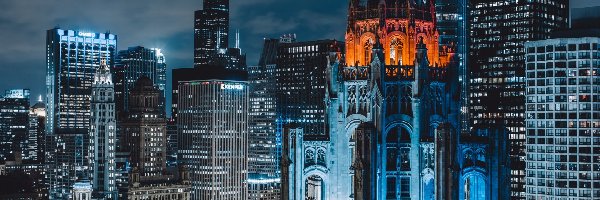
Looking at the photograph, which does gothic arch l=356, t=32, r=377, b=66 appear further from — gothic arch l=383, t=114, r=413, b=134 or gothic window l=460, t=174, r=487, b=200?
gothic window l=460, t=174, r=487, b=200

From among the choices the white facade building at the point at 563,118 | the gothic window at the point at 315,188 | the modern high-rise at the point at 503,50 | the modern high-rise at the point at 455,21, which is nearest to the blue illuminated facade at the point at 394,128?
the gothic window at the point at 315,188

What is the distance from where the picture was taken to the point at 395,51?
138 feet

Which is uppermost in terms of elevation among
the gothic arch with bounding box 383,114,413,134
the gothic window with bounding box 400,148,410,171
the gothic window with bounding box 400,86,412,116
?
the gothic window with bounding box 400,86,412,116

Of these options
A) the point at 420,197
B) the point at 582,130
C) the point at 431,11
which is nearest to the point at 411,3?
the point at 431,11

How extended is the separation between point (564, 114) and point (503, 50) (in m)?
55.8

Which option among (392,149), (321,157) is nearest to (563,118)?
(321,157)

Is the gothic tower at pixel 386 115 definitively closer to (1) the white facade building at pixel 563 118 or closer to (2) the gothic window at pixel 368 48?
(2) the gothic window at pixel 368 48

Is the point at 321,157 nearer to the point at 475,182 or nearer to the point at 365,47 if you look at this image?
the point at 365,47

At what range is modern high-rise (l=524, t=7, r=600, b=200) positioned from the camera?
113 m

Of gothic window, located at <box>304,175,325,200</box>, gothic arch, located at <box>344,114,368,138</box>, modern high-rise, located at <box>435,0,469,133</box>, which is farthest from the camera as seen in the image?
modern high-rise, located at <box>435,0,469,133</box>

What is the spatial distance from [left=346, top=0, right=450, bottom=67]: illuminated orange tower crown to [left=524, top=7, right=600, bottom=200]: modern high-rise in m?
76.2

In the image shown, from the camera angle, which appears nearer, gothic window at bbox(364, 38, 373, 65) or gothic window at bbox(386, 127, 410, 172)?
gothic window at bbox(386, 127, 410, 172)

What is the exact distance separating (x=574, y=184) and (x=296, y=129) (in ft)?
261

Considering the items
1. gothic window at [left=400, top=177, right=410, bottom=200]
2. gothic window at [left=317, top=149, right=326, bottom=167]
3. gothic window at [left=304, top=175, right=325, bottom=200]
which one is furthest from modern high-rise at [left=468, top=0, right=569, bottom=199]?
gothic window at [left=400, top=177, right=410, bottom=200]
